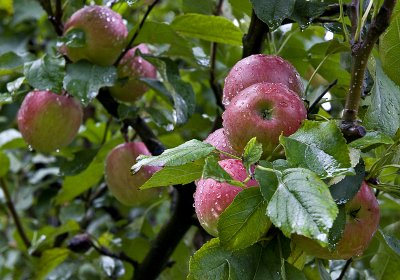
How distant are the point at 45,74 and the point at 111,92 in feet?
0.68

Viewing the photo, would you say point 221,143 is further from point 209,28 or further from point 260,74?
point 209,28

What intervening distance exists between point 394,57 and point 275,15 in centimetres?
16

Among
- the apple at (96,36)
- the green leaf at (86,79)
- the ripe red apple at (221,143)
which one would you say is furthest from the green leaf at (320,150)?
the apple at (96,36)

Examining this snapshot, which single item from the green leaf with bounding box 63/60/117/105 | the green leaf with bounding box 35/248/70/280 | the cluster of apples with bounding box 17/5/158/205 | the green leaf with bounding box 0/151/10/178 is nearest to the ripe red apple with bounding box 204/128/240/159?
the green leaf with bounding box 63/60/117/105

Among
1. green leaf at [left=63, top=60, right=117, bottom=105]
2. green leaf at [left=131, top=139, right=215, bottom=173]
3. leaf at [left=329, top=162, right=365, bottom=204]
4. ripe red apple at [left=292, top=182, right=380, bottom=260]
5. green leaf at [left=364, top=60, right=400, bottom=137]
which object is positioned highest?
green leaf at [left=131, top=139, right=215, bottom=173]

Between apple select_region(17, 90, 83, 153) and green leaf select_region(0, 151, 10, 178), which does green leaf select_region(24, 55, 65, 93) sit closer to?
apple select_region(17, 90, 83, 153)

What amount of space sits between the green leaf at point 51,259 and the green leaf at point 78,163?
230 mm

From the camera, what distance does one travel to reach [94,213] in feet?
6.38

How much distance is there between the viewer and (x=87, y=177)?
60.4 inches

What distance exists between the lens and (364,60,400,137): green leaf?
2.51 feet

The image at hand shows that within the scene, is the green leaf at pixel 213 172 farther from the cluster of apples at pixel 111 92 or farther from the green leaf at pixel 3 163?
the green leaf at pixel 3 163

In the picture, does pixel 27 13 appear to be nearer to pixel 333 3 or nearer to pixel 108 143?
pixel 108 143

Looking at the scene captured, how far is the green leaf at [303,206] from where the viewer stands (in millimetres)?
546

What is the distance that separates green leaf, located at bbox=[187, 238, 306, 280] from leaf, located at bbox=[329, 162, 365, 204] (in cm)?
9
